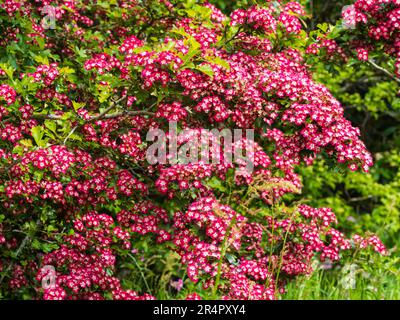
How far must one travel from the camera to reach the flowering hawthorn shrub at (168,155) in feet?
11.0

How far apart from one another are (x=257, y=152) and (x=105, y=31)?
169 cm

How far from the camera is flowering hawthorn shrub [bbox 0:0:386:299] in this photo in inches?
132

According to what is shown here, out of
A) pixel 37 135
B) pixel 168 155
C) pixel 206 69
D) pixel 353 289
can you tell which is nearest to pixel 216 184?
pixel 168 155

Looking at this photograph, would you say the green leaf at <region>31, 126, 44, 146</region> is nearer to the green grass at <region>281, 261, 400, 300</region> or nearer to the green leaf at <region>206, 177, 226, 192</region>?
the green leaf at <region>206, 177, 226, 192</region>

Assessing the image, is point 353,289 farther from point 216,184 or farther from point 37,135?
point 37,135

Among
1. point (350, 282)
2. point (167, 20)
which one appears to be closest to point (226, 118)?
point (167, 20)

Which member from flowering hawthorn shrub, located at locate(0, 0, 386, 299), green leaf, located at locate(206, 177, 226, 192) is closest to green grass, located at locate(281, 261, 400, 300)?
flowering hawthorn shrub, located at locate(0, 0, 386, 299)

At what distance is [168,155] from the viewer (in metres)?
3.56

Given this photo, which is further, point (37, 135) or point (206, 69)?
point (37, 135)

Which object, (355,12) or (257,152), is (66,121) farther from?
(355,12)

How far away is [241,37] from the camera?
12.5ft

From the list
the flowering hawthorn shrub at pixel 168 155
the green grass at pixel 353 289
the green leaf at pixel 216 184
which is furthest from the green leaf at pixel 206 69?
the green grass at pixel 353 289

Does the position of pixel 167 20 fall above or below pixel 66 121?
above

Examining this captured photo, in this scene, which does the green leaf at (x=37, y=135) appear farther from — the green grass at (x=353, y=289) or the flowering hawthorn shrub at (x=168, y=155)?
the green grass at (x=353, y=289)
